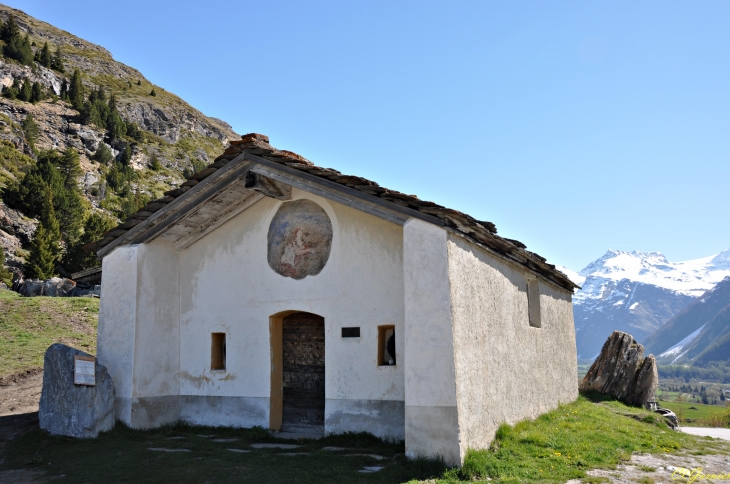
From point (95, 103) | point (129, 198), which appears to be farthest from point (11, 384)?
point (95, 103)

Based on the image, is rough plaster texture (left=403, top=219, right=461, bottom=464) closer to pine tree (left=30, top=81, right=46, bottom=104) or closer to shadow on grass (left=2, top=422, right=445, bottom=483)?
shadow on grass (left=2, top=422, right=445, bottom=483)

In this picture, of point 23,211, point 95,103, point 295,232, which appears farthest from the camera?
point 95,103

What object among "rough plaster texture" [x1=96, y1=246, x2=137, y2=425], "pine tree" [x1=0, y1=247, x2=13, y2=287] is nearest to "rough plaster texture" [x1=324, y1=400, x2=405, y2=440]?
"rough plaster texture" [x1=96, y1=246, x2=137, y2=425]

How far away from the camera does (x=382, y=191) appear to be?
8.64 metres

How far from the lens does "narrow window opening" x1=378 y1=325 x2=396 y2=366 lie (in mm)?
9859

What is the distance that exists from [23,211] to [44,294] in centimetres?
1323

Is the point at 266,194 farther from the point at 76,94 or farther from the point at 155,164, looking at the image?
the point at 76,94

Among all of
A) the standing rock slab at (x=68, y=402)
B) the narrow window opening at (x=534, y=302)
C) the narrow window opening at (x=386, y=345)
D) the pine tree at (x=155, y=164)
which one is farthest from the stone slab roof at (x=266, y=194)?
the pine tree at (x=155, y=164)

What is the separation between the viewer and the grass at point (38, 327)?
15923 mm

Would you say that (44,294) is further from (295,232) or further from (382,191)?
(382,191)

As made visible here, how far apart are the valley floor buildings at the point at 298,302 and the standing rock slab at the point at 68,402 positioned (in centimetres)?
57

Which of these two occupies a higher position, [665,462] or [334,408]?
[334,408]

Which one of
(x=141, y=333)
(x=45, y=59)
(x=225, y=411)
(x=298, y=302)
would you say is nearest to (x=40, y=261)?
(x=141, y=333)

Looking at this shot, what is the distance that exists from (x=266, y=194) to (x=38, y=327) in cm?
1322
